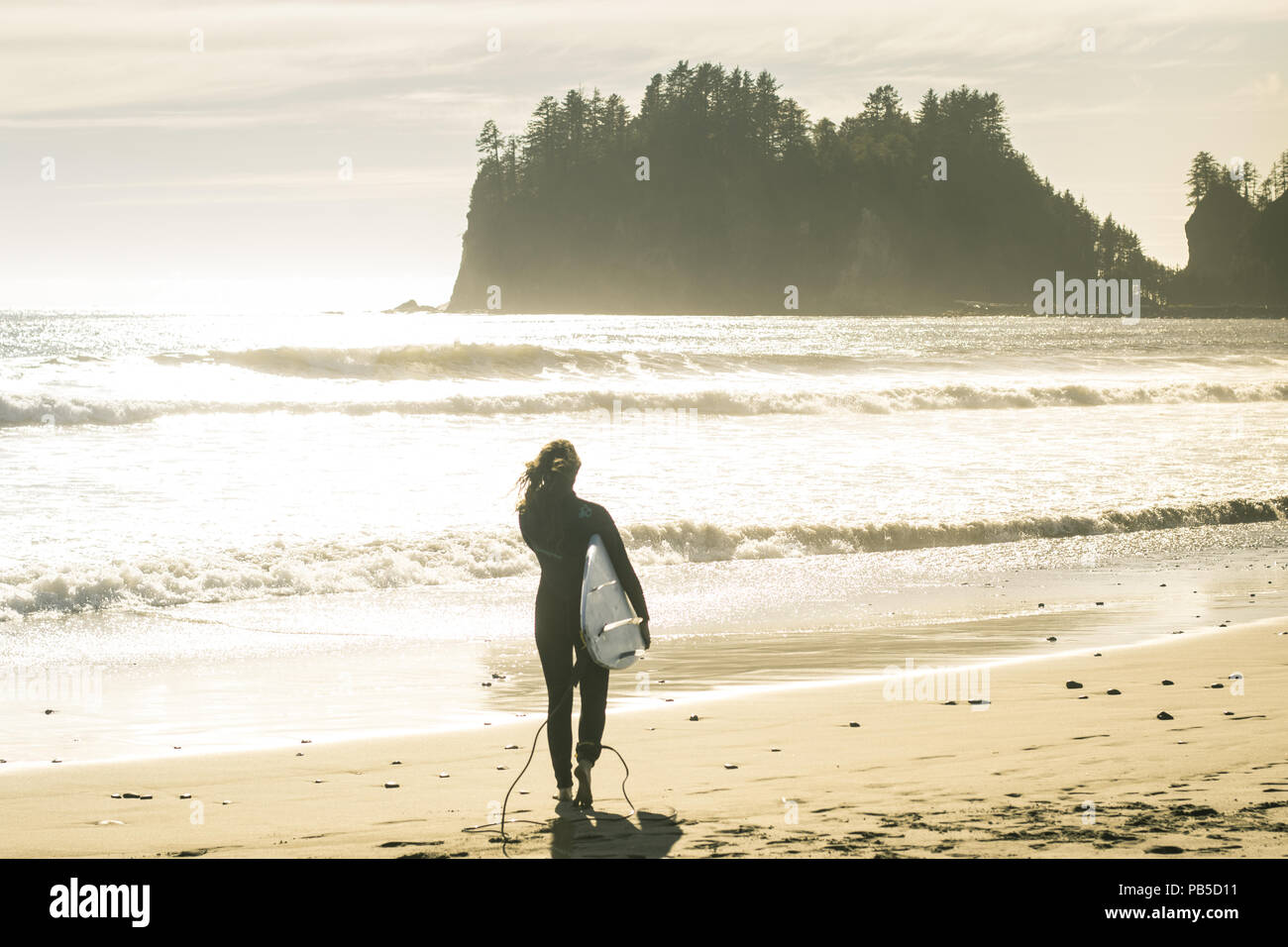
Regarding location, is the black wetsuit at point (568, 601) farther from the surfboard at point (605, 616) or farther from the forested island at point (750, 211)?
the forested island at point (750, 211)

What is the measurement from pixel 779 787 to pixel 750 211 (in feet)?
412

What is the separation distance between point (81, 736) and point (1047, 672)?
6.32 meters

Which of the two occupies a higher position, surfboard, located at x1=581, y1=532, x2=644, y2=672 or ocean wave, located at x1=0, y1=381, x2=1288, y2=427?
ocean wave, located at x1=0, y1=381, x2=1288, y2=427

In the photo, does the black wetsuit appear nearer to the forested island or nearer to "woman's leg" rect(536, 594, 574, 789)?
"woman's leg" rect(536, 594, 574, 789)

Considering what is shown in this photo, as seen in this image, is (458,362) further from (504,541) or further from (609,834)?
(609,834)

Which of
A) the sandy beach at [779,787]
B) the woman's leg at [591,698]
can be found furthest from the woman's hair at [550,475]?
the sandy beach at [779,787]

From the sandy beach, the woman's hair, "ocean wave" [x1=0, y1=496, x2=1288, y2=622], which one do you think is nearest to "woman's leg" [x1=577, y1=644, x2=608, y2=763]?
the sandy beach

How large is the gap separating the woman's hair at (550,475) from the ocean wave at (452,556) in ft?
22.4

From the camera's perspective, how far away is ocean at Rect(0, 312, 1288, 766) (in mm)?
8672

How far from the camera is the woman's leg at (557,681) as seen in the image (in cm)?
572

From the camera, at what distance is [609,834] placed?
5.06 meters

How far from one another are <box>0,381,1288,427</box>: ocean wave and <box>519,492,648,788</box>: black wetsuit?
22502 millimetres
